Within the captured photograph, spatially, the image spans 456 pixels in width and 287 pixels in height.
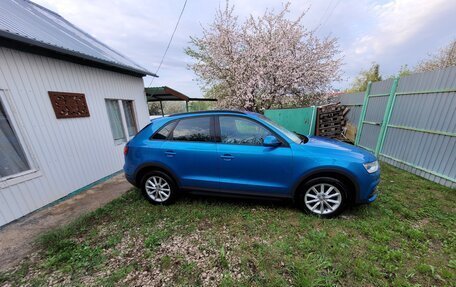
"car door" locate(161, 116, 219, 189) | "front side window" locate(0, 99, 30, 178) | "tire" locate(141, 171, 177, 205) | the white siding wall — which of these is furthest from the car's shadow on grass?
"front side window" locate(0, 99, 30, 178)

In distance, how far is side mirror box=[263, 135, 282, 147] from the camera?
112 inches

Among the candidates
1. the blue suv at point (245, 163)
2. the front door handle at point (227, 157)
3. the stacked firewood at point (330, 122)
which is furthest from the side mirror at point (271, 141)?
the stacked firewood at point (330, 122)

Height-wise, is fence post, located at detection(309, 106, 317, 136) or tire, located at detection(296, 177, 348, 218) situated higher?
fence post, located at detection(309, 106, 317, 136)

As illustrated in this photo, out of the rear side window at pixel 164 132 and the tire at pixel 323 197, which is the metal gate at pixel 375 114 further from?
the rear side window at pixel 164 132

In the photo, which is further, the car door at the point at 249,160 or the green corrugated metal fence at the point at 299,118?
the green corrugated metal fence at the point at 299,118

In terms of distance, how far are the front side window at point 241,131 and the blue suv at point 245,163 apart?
0.02 m

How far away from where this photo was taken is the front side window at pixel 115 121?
5.54m

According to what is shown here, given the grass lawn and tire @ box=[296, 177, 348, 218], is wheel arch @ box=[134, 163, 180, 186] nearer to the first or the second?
the grass lawn

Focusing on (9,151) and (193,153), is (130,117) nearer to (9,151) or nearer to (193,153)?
(9,151)

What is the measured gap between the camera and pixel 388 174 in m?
4.53

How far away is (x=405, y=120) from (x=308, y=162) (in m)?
4.05

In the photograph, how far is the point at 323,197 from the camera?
9.41 ft

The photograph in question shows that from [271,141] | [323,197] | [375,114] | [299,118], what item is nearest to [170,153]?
[271,141]

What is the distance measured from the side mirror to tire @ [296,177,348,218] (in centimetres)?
76
